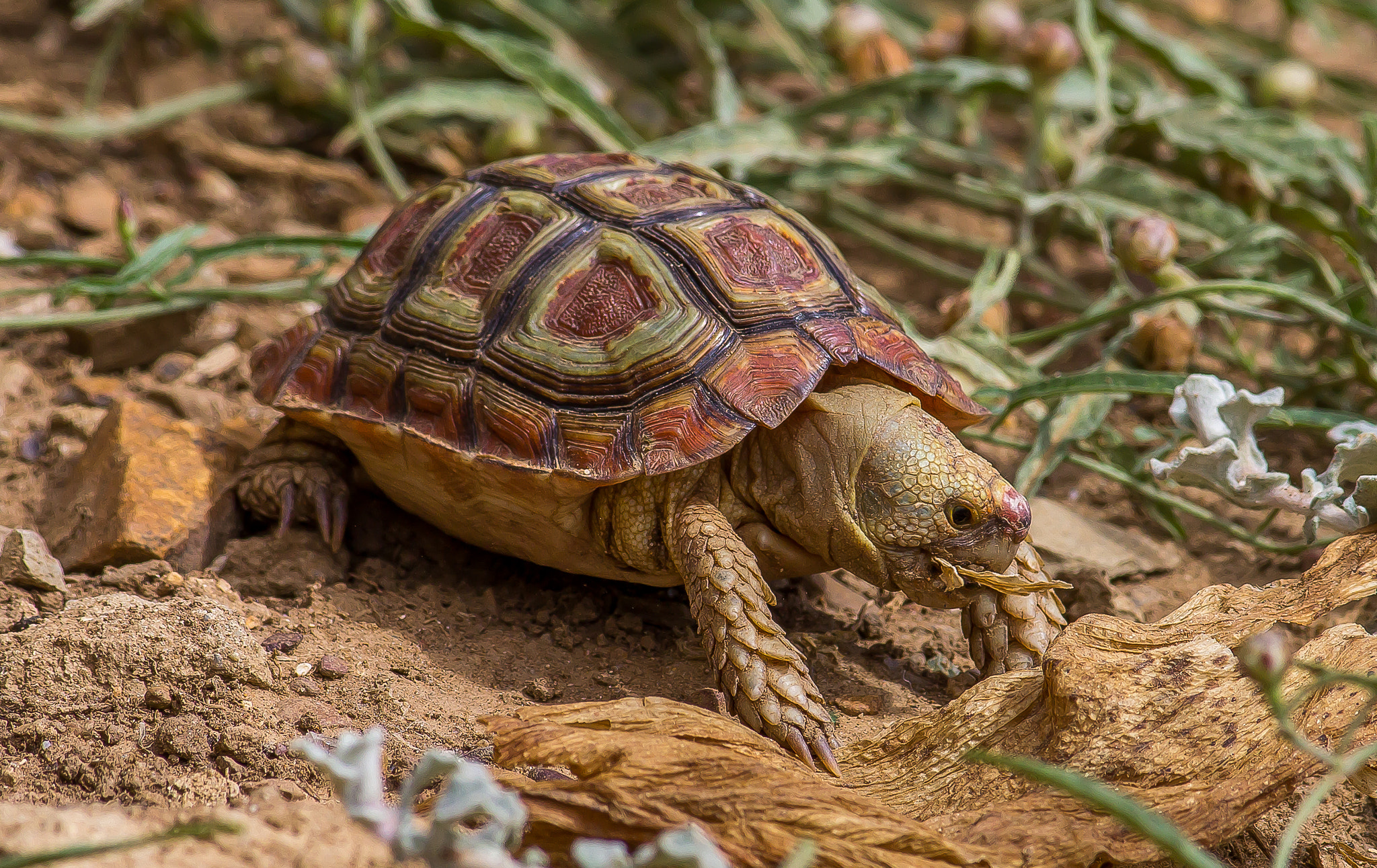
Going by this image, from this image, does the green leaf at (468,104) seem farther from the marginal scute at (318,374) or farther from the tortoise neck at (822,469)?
the tortoise neck at (822,469)

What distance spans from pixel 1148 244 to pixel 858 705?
170 cm

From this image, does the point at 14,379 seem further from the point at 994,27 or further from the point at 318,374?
the point at 994,27

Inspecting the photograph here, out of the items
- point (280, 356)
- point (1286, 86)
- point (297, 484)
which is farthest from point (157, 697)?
point (1286, 86)

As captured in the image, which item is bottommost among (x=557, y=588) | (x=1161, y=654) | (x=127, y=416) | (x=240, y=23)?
(x=557, y=588)

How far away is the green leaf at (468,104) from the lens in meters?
4.15

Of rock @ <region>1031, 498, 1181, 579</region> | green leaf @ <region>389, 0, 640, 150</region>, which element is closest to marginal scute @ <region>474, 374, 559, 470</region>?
rock @ <region>1031, 498, 1181, 579</region>

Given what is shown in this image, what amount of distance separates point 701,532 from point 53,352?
257 centimetres

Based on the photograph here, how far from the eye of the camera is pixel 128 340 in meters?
3.63

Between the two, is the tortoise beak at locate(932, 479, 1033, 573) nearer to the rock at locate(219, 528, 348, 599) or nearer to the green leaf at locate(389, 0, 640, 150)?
the rock at locate(219, 528, 348, 599)

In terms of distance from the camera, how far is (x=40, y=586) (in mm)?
2506

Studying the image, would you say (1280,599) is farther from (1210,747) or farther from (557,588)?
(557,588)

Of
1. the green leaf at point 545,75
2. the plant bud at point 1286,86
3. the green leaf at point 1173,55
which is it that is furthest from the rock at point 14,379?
the plant bud at point 1286,86

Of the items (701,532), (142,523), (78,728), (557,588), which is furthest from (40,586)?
(701,532)

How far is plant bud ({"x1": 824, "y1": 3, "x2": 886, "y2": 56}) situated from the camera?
14.2ft
